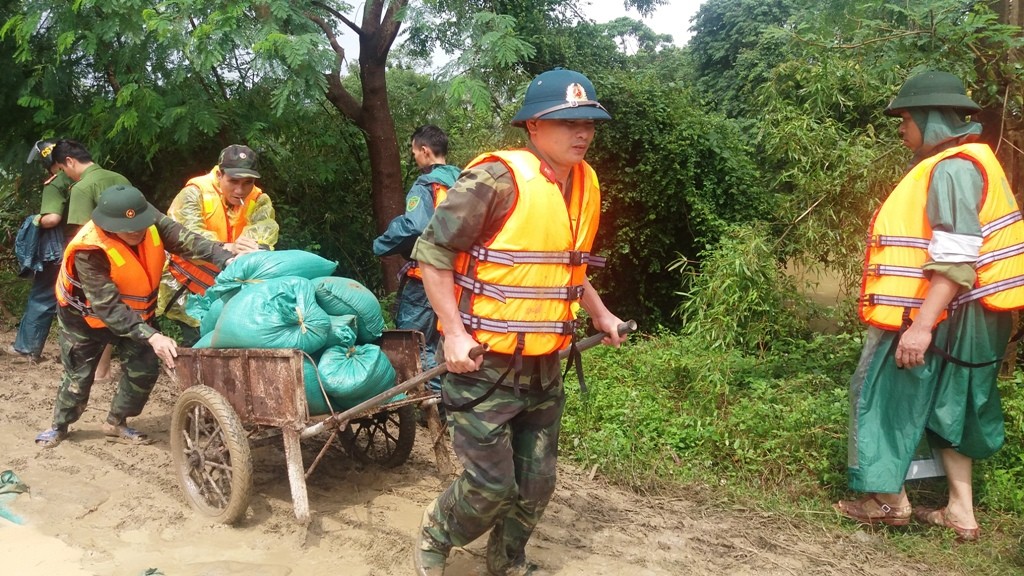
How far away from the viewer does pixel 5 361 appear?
7969mm

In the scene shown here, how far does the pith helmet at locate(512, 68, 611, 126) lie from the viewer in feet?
10.4

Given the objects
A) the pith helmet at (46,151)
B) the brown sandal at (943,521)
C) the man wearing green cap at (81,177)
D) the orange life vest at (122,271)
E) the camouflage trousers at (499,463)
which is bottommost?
the brown sandal at (943,521)

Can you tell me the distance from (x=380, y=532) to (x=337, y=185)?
5.92 meters

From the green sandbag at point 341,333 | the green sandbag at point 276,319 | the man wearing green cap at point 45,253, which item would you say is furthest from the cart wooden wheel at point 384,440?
the man wearing green cap at point 45,253

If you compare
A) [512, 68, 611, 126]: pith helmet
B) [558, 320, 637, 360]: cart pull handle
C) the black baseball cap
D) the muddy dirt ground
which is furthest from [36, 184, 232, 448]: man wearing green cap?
[512, 68, 611, 126]: pith helmet

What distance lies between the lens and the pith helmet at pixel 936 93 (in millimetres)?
4051

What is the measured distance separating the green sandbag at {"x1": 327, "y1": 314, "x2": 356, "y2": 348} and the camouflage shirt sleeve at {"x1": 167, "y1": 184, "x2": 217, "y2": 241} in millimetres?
1830

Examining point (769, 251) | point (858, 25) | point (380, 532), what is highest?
point (858, 25)

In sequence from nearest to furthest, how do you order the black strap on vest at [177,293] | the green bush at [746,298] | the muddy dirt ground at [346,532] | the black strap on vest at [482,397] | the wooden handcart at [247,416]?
the black strap on vest at [482,397], the muddy dirt ground at [346,532], the wooden handcart at [247,416], the black strap on vest at [177,293], the green bush at [746,298]

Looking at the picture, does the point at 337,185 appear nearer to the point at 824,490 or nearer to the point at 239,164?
the point at 239,164

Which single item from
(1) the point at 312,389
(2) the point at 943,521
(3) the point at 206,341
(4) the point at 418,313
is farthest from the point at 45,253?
(2) the point at 943,521

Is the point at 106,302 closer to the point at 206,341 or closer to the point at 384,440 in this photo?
the point at 206,341

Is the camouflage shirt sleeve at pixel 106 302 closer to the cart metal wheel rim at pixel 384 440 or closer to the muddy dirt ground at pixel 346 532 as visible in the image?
the muddy dirt ground at pixel 346 532

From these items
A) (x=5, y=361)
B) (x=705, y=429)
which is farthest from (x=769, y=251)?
(x=5, y=361)
